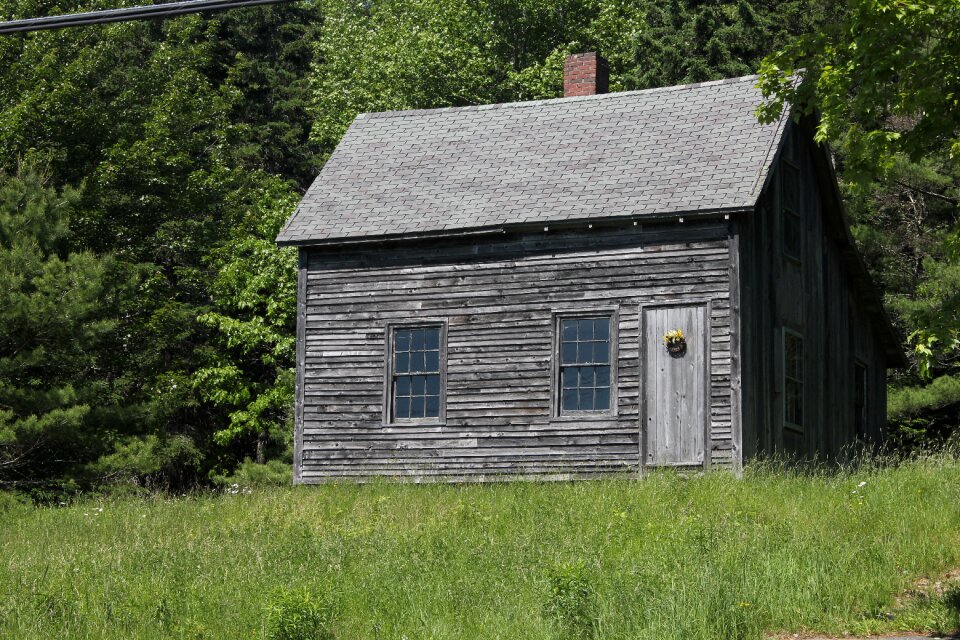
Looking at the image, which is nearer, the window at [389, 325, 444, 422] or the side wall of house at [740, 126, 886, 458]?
the side wall of house at [740, 126, 886, 458]

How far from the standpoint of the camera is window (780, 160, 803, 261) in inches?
859

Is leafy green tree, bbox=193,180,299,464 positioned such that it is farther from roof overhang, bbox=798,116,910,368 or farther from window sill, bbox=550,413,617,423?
roof overhang, bbox=798,116,910,368

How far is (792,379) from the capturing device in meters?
21.4

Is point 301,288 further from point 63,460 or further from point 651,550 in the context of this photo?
point 651,550

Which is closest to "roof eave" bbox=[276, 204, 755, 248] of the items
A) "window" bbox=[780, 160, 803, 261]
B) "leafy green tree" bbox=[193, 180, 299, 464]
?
"window" bbox=[780, 160, 803, 261]

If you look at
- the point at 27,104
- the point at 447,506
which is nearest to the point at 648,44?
the point at 27,104

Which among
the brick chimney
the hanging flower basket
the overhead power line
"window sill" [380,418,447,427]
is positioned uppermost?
the brick chimney

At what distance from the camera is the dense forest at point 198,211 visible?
2591cm

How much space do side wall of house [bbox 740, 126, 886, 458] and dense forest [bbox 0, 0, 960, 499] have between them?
4.48 ft

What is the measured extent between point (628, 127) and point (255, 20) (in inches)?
1016

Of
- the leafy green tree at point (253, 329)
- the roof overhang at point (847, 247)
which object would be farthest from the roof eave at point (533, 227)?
the leafy green tree at point (253, 329)

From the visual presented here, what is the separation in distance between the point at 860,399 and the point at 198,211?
1793 centimetres

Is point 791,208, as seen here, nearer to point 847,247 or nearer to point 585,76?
point 847,247

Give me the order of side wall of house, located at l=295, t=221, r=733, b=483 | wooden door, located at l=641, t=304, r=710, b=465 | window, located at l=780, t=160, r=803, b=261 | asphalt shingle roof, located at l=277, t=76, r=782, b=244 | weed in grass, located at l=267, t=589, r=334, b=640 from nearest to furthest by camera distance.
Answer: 1. weed in grass, located at l=267, t=589, r=334, b=640
2. wooden door, located at l=641, t=304, r=710, b=465
3. side wall of house, located at l=295, t=221, r=733, b=483
4. asphalt shingle roof, located at l=277, t=76, r=782, b=244
5. window, located at l=780, t=160, r=803, b=261
